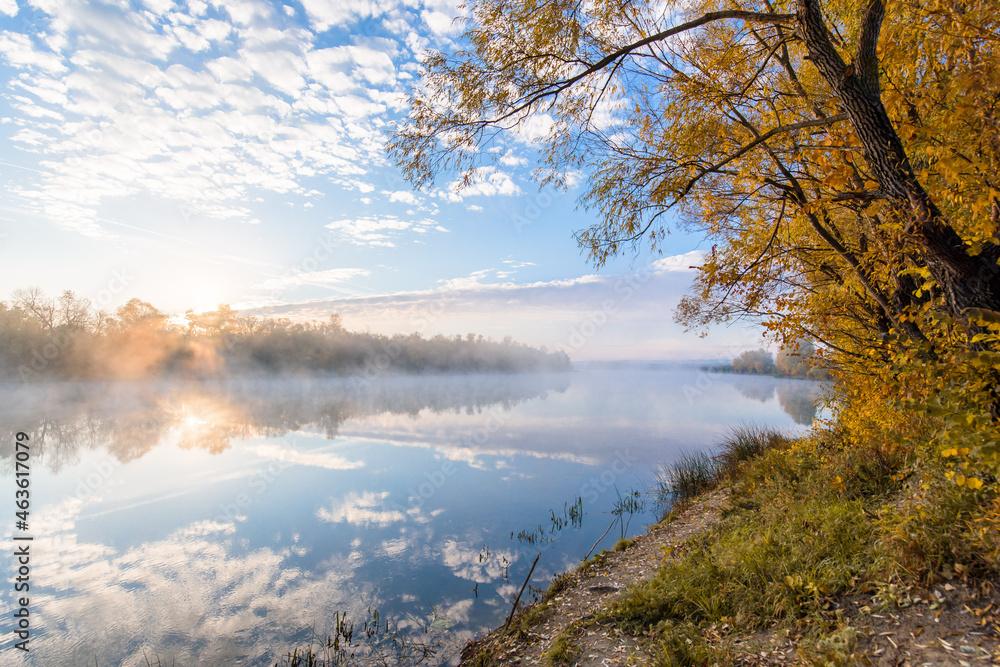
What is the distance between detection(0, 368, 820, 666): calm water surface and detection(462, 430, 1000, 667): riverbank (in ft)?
5.18

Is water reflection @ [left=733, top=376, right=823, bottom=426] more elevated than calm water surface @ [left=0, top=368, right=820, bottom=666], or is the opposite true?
calm water surface @ [left=0, top=368, right=820, bottom=666]

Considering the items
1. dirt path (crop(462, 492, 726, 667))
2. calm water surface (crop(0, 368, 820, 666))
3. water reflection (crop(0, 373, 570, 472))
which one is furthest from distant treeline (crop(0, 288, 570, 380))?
dirt path (crop(462, 492, 726, 667))

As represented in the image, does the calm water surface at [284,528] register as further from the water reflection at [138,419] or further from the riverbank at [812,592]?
the riverbank at [812,592]

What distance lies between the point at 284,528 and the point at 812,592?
1009 centimetres

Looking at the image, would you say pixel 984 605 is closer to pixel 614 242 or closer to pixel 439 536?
pixel 614 242

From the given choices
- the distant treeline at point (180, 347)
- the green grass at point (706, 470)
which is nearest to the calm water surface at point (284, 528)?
the green grass at point (706, 470)

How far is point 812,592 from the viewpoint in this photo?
3910mm

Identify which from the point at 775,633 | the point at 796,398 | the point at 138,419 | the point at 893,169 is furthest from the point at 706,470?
the point at 796,398

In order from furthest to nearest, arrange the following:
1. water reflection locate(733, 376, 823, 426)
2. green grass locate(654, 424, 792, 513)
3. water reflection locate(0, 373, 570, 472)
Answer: water reflection locate(0, 373, 570, 472) < water reflection locate(733, 376, 823, 426) < green grass locate(654, 424, 792, 513)

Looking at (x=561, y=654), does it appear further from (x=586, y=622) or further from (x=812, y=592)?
(x=812, y=592)

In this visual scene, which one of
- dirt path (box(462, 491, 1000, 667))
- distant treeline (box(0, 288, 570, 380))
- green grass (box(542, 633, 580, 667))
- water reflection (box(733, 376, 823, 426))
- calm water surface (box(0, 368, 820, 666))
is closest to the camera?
dirt path (box(462, 491, 1000, 667))

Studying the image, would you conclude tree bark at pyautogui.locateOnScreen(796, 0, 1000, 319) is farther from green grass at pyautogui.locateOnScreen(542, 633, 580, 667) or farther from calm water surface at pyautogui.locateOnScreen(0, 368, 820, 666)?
calm water surface at pyautogui.locateOnScreen(0, 368, 820, 666)

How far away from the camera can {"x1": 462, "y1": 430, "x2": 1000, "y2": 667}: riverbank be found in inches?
124

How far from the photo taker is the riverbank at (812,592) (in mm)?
3158
